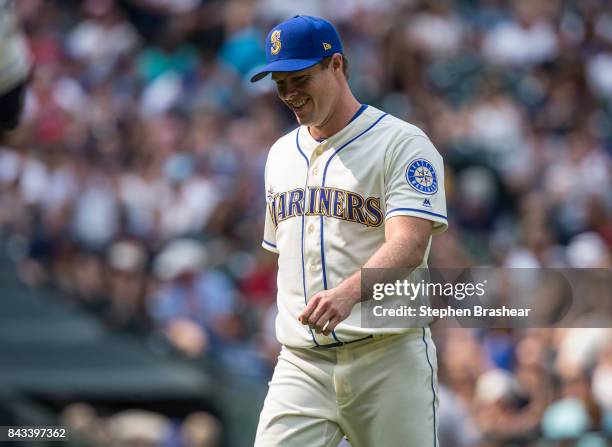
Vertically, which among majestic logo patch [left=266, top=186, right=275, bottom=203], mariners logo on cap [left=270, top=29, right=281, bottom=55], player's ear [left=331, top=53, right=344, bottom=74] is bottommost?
majestic logo patch [left=266, top=186, right=275, bottom=203]

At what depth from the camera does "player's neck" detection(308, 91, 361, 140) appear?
426cm

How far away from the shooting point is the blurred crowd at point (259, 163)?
8.18 metres

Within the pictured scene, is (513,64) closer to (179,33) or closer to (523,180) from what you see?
(523,180)

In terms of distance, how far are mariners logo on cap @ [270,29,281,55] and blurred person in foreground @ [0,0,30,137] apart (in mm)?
1218

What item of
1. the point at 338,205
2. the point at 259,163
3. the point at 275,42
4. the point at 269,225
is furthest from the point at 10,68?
the point at 259,163

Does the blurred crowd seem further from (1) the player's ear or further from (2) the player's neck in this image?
(1) the player's ear

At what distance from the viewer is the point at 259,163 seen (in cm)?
1103

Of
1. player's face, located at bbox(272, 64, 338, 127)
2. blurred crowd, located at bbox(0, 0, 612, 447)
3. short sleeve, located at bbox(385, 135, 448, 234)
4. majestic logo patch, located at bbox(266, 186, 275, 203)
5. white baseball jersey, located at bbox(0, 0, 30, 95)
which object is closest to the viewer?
white baseball jersey, located at bbox(0, 0, 30, 95)

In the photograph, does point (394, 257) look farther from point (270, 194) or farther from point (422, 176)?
point (270, 194)

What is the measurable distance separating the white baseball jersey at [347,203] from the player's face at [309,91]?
0.13m

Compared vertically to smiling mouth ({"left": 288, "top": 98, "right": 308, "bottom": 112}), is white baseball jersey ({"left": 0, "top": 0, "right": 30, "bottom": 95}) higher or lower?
lower

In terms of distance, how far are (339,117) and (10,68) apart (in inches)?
63.7

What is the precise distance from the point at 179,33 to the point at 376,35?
91.0 inches

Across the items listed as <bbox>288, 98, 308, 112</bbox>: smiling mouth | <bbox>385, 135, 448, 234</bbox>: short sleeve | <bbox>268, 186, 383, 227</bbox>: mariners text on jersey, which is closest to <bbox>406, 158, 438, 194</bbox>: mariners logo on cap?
<bbox>385, 135, 448, 234</bbox>: short sleeve
